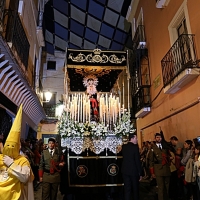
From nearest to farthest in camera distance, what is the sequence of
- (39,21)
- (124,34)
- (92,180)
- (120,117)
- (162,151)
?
(162,151)
(92,180)
(120,117)
(39,21)
(124,34)

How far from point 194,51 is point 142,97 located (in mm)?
3878

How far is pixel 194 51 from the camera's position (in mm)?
5434

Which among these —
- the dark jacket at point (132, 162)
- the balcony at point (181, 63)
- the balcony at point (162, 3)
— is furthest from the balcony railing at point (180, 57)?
the dark jacket at point (132, 162)

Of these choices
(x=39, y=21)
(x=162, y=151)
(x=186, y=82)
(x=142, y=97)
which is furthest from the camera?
(x=39, y=21)

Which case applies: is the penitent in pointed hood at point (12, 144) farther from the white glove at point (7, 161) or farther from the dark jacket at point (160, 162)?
the dark jacket at point (160, 162)

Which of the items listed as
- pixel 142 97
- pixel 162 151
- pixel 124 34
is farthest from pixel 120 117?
pixel 124 34

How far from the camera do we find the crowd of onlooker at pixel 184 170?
13.4 ft

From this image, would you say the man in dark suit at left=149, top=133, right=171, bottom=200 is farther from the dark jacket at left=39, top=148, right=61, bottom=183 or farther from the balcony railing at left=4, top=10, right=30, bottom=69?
the balcony railing at left=4, top=10, right=30, bottom=69

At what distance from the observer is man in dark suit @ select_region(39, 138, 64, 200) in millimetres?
4176

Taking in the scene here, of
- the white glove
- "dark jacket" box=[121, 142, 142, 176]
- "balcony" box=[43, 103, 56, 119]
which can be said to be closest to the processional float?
"dark jacket" box=[121, 142, 142, 176]

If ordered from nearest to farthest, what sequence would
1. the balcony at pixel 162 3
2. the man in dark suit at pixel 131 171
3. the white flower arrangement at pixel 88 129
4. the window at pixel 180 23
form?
the man in dark suit at pixel 131 171
the white flower arrangement at pixel 88 129
the window at pixel 180 23
the balcony at pixel 162 3

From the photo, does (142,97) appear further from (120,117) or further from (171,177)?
(171,177)

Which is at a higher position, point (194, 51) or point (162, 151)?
point (194, 51)

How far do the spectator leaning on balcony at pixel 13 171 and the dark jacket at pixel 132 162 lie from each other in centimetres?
253
